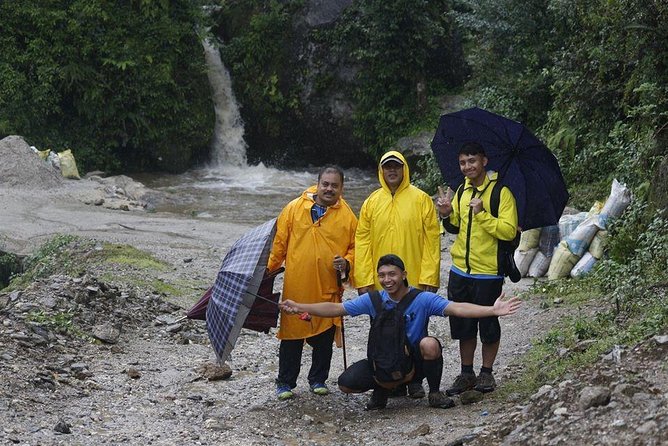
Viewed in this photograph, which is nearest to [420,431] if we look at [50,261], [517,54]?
[50,261]

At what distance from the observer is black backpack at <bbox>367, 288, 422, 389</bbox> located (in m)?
6.12

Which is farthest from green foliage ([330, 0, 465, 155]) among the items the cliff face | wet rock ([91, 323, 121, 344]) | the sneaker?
the sneaker

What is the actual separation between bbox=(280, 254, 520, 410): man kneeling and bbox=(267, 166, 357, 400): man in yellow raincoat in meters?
0.31

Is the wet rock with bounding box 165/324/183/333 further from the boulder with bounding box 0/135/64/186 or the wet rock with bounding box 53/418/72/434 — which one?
the boulder with bounding box 0/135/64/186

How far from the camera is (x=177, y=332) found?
29.7 ft

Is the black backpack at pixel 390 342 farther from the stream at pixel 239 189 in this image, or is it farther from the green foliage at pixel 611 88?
the stream at pixel 239 189

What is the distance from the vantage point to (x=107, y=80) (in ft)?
80.8

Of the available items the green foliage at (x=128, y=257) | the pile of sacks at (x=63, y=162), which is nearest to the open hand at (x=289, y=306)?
the green foliage at (x=128, y=257)

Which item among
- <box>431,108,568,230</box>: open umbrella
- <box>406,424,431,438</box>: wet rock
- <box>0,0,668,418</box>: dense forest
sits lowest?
<box>406,424,431,438</box>: wet rock

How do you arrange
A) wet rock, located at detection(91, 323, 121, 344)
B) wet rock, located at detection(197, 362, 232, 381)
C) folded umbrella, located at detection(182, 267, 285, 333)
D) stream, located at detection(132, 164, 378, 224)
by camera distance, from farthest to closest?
stream, located at detection(132, 164, 378, 224), wet rock, located at detection(91, 323, 121, 344), wet rock, located at detection(197, 362, 232, 381), folded umbrella, located at detection(182, 267, 285, 333)

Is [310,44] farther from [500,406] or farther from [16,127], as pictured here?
[500,406]

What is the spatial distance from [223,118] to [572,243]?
56.1 ft

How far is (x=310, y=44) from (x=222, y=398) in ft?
65.1

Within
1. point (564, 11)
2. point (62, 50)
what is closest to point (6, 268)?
point (564, 11)
